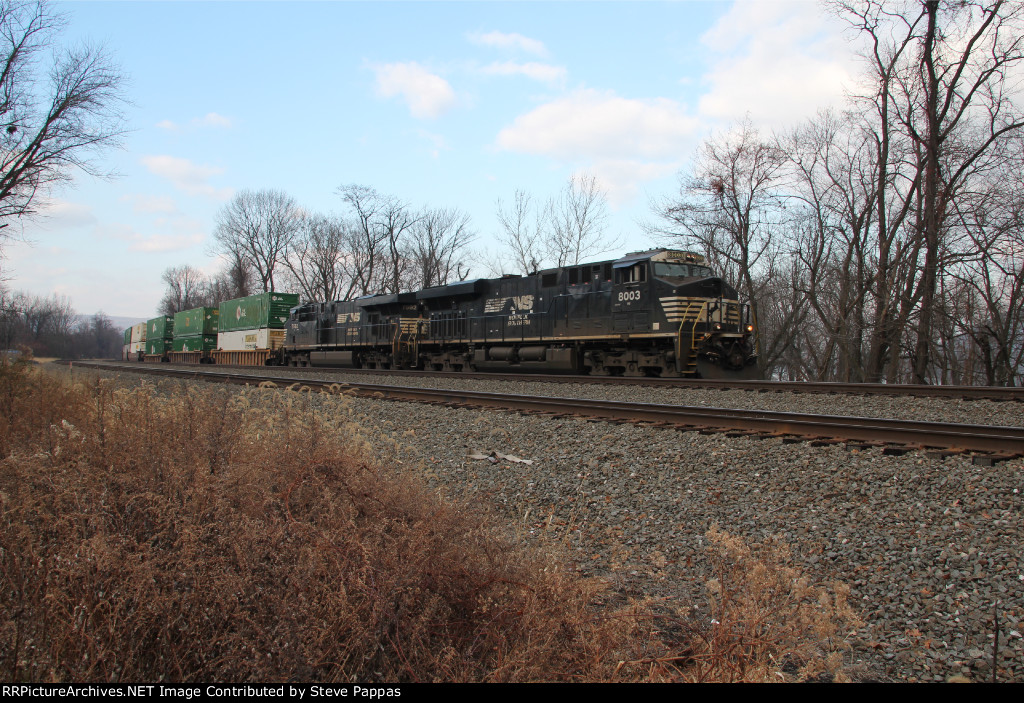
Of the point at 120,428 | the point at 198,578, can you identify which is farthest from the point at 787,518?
the point at 120,428

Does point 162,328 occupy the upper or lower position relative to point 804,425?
upper

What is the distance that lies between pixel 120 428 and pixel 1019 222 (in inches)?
917

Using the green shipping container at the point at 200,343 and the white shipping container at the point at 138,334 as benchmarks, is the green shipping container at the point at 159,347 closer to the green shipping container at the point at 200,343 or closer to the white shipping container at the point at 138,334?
the white shipping container at the point at 138,334

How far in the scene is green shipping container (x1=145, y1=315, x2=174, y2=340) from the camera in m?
46.8

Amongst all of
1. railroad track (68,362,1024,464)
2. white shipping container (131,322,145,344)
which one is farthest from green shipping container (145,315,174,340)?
railroad track (68,362,1024,464)

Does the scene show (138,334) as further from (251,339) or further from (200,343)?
(251,339)

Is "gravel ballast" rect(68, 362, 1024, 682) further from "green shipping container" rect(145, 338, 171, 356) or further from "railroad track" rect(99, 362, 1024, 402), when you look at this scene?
"green shipping container" rect(145, 338, 171, 356)

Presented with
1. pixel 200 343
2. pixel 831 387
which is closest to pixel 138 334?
pixel 200 343

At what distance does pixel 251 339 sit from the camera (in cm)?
3419

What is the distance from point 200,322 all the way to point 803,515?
42954 mm

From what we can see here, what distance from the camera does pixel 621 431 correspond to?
714 cm

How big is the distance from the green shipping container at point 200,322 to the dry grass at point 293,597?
4017 cm

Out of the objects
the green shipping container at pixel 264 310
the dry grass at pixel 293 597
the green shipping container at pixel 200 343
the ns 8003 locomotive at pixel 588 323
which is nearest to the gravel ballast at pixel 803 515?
the dry grass at pixel 293 597

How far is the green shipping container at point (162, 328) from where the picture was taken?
4684 cm
